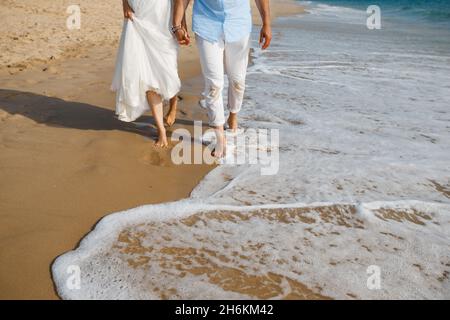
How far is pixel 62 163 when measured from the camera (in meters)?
2.90

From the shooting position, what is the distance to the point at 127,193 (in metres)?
2.59

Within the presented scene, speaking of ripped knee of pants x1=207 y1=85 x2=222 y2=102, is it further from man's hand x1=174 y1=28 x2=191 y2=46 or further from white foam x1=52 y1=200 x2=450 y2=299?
white foam x1=52 y1=200 x2=450 y2=299

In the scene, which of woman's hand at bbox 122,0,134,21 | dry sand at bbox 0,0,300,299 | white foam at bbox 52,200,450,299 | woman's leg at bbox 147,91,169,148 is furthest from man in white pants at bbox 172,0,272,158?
white foam at bbox 52,200,450,299

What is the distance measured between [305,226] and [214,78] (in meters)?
1.41

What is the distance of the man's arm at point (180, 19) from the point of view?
3072 mm

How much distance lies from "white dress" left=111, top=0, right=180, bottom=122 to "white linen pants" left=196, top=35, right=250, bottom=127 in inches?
11.4

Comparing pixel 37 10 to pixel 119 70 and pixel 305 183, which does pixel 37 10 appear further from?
pixel 305 183

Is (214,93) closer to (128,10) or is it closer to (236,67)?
(236,67)

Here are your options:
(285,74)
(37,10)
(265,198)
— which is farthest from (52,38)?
(265,198)

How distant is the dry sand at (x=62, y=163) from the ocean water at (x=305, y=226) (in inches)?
5.9

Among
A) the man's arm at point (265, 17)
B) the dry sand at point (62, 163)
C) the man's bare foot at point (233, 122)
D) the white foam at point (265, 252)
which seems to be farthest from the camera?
the man's bare foot at point (233, 122)

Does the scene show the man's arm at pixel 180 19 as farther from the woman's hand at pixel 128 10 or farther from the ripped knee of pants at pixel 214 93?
the ripped knee of pants at pixel 214 93

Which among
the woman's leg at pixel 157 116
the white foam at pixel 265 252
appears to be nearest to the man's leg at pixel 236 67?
the woman's leg at pixel 157 116

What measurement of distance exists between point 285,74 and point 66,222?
465cm
